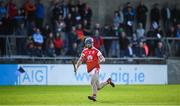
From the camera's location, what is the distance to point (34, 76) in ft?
110

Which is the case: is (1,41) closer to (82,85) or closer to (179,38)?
(82,85)

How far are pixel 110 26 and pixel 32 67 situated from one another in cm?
735

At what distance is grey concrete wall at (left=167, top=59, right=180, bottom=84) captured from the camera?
34844 millimetres

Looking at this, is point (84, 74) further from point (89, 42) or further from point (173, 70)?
point (89, 42)

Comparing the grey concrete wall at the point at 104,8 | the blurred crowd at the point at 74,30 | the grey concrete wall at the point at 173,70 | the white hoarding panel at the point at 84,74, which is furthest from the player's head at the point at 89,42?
the grey concrete wall at the point at 104,8

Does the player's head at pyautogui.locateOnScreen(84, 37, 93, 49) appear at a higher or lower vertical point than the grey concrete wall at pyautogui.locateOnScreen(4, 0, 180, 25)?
lower

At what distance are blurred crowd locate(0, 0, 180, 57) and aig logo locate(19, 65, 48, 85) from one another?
106 cm

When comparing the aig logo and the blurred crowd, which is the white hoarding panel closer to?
the aig logo

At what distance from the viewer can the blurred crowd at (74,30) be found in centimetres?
3441

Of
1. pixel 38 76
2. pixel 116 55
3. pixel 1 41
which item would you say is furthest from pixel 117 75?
pixel 1 41

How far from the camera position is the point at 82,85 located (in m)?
33.6

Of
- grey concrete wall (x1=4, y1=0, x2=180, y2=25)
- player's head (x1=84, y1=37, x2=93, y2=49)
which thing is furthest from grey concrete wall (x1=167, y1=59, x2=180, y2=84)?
player's head (x1=84, y1=37, x2=93, y2=49)

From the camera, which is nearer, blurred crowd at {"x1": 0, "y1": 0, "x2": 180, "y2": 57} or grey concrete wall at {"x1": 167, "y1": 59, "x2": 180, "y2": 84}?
blurred crowd at {"x1": 0, "y1": 0, "x2": 180, "y2": 57}

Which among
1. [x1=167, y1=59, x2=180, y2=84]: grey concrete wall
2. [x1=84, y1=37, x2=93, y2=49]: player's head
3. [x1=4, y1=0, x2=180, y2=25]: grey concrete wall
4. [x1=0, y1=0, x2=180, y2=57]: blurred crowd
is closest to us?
[x1=84, y1=37, x2=93, y2=49]: player's head
